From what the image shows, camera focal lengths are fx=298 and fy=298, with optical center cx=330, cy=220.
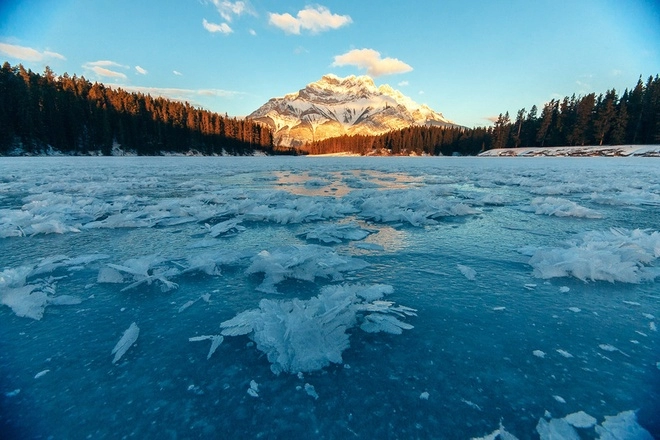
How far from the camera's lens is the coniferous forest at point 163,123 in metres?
44.4

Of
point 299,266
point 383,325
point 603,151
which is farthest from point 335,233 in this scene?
point 603,151

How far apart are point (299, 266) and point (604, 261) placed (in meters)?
3.73

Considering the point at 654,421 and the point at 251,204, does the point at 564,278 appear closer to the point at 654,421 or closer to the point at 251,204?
the point at 654,421

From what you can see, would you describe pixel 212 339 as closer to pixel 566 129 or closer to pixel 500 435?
pixel 500 435

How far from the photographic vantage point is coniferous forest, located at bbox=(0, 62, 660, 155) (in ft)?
146

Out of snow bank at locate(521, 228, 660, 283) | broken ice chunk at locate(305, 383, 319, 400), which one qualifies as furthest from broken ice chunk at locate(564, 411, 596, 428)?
snow bank at locate(521, 228, 660, 283)

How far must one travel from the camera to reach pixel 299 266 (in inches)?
147

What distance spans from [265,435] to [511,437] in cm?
130

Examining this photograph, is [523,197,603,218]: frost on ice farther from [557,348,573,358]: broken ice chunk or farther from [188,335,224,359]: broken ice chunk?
[188,335,224,359]: broken ice chunk

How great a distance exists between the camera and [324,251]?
165 inches

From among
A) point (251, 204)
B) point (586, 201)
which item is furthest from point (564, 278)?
point (586, 201)

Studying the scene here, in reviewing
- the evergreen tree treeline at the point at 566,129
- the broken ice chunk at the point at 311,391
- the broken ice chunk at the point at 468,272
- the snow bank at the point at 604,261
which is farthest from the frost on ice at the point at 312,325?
the evergreen tree treeline at the point at 566,129

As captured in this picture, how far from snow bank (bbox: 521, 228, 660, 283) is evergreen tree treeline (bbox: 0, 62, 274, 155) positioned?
196ft

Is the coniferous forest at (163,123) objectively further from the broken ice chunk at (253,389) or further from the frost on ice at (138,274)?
the broken ice chunk at (253,389)
